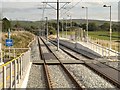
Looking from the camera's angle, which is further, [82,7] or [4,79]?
[82,7]

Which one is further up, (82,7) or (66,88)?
(82,7)

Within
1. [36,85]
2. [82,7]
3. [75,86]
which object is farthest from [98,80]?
[82,7]

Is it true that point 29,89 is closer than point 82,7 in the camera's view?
Yes

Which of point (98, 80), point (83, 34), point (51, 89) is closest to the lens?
point (51, 89)

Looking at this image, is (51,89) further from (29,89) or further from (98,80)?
(98,80)

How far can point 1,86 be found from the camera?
7859mm

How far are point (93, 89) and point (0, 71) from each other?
21.1ft

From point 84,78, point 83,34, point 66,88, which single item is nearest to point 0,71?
point 66,88

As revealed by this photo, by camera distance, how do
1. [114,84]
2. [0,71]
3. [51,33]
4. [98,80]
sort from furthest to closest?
[51,33], [98,80], [114,84], [0,71]

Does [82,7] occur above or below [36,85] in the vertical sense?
above

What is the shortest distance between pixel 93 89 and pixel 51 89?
1.91 m

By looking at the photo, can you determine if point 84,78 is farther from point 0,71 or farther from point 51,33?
point 51,33

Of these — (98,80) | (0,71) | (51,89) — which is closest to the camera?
(0,71)

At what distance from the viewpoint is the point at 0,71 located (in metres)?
7.79
